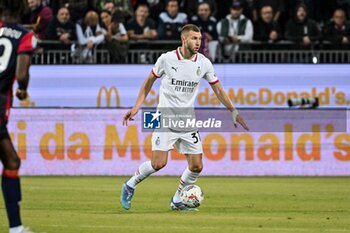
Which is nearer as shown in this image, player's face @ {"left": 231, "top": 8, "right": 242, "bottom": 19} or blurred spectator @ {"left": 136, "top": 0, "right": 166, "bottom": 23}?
player's face @ {"left": 231, "top": 8, "right": 242, "bottom": 19}

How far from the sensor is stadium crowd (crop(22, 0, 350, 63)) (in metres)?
22.1

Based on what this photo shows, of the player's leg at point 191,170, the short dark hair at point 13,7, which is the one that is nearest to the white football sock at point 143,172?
the player's leg at point 191,170

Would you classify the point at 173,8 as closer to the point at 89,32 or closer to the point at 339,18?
the point at 89,32

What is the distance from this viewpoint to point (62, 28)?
72.9ft

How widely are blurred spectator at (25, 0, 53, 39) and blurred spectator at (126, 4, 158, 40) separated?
1751 millimetres

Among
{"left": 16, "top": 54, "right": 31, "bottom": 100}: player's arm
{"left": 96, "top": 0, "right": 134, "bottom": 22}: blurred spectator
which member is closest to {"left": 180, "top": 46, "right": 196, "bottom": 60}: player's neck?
{"left": 16, "top": 54, "right": 31, "bottom": 100}: player's arm

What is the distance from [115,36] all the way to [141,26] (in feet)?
2.51

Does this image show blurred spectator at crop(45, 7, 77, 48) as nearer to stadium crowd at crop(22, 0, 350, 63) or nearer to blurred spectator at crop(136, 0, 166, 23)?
stadium crowd at crop(22, 0, 350, 63)

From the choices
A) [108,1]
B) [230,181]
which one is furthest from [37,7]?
[230,181]

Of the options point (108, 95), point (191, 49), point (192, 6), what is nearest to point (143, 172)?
point (191, 49)

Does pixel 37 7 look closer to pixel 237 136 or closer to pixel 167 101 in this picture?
pixel 237 136

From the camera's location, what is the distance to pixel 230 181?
19.7m

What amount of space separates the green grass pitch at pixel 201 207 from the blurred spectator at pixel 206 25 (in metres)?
3.08

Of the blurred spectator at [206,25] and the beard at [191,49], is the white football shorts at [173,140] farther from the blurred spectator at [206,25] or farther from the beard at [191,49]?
the blurred spectator at [206,25]
